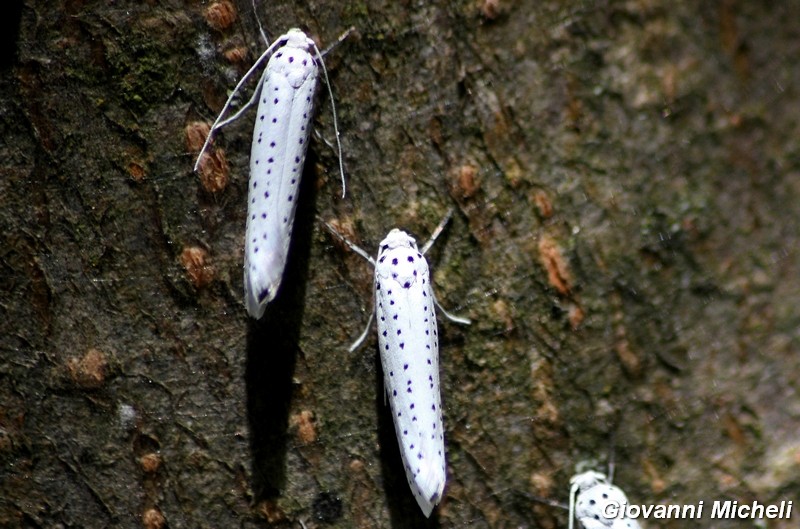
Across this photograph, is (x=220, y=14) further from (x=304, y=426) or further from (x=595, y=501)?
(x=595, y=501)

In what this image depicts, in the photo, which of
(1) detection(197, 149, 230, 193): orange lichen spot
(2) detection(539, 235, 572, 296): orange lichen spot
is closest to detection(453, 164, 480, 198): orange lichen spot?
(2) detection(539, 235, 572, 296): orange lichen spot

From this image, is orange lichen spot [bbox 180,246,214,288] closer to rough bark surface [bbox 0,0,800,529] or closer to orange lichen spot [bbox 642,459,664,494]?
rough bark surface [bbox 0,0,800,529]

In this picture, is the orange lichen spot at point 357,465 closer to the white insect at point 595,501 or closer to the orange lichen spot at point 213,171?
the white insect at point 595,501

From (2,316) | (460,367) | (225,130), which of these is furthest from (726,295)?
(2,316)

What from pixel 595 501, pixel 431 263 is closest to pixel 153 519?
pixel 431 263

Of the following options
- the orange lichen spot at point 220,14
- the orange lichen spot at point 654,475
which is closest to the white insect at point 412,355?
the orange lichen spot at point 654,475

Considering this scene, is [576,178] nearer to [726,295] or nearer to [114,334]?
[726,295]
